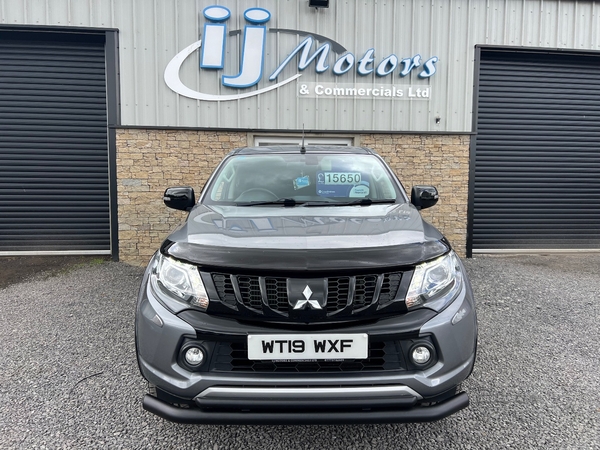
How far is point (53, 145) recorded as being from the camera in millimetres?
6824

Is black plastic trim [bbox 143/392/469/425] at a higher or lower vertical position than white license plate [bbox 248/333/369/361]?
lower

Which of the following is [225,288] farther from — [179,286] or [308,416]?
[308,416]

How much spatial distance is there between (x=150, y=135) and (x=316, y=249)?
5.55 m

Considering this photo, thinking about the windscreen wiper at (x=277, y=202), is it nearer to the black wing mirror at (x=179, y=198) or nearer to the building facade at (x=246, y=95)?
the black wing mirror at (x=179, y=198)

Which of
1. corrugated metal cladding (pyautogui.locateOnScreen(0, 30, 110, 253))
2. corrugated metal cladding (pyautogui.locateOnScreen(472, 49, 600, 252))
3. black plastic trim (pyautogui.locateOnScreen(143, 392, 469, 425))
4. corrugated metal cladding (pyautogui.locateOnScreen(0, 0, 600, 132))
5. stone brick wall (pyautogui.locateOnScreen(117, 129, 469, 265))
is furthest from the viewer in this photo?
corrugated metal cladding (pyautogui.locateOnScreen(472, 49, 600, 252))

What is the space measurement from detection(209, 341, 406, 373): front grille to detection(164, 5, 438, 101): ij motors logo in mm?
5556

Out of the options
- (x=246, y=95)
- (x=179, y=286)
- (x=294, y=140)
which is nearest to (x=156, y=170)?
(x=246, y=95)

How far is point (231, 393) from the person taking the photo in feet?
5.29

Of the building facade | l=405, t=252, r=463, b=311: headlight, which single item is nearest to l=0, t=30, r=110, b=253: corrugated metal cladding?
the building facade

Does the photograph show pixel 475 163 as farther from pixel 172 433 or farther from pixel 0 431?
pixel 0 431

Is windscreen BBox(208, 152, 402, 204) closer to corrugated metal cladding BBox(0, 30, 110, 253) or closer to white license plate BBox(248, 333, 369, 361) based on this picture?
white license plate BBox(248, 333, 369, 361)

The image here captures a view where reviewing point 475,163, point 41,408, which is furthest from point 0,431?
point 475,163

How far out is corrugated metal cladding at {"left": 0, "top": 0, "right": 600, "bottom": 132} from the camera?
6.31 metres

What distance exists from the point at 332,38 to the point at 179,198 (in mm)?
5051
